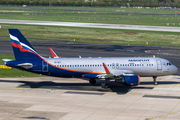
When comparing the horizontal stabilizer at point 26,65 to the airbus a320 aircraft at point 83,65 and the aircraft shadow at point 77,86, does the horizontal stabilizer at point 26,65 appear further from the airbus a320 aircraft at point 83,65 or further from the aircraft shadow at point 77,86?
the aircraft shadow at point 77,86

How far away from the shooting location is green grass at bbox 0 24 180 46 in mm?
101562

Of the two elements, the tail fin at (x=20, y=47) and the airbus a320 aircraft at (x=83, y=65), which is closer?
the airbus a320 aircraft at (x=83, y=65)

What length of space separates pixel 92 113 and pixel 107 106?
130 inches

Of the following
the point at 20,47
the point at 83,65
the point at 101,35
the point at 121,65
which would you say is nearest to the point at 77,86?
the point at 83,65

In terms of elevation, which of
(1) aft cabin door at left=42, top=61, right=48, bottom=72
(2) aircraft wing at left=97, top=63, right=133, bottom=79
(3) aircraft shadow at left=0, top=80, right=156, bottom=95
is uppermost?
(1) aft cabin door at left=42, top=61, right=48, bottom=72

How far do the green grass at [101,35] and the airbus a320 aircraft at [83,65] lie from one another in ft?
167

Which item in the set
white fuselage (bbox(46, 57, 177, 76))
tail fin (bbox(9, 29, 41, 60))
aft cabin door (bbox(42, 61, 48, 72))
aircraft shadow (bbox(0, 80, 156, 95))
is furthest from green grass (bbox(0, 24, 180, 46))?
tail fin (bbox(9, 29, 41, 60))

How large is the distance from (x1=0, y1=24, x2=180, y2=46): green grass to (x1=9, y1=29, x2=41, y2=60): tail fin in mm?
57099

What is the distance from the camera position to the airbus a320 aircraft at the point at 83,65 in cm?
4425

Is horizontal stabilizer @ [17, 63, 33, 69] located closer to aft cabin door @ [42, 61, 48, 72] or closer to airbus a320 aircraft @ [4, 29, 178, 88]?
airbus a320 aircraft @ [4, 29, 178, 88]

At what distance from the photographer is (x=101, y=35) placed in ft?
368

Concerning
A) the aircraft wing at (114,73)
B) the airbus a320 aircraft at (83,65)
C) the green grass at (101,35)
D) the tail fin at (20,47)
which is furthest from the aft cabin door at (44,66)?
the green grass at (101,35)

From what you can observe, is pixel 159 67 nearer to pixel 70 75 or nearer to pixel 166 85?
pixel 166 85

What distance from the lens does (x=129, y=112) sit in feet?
113
